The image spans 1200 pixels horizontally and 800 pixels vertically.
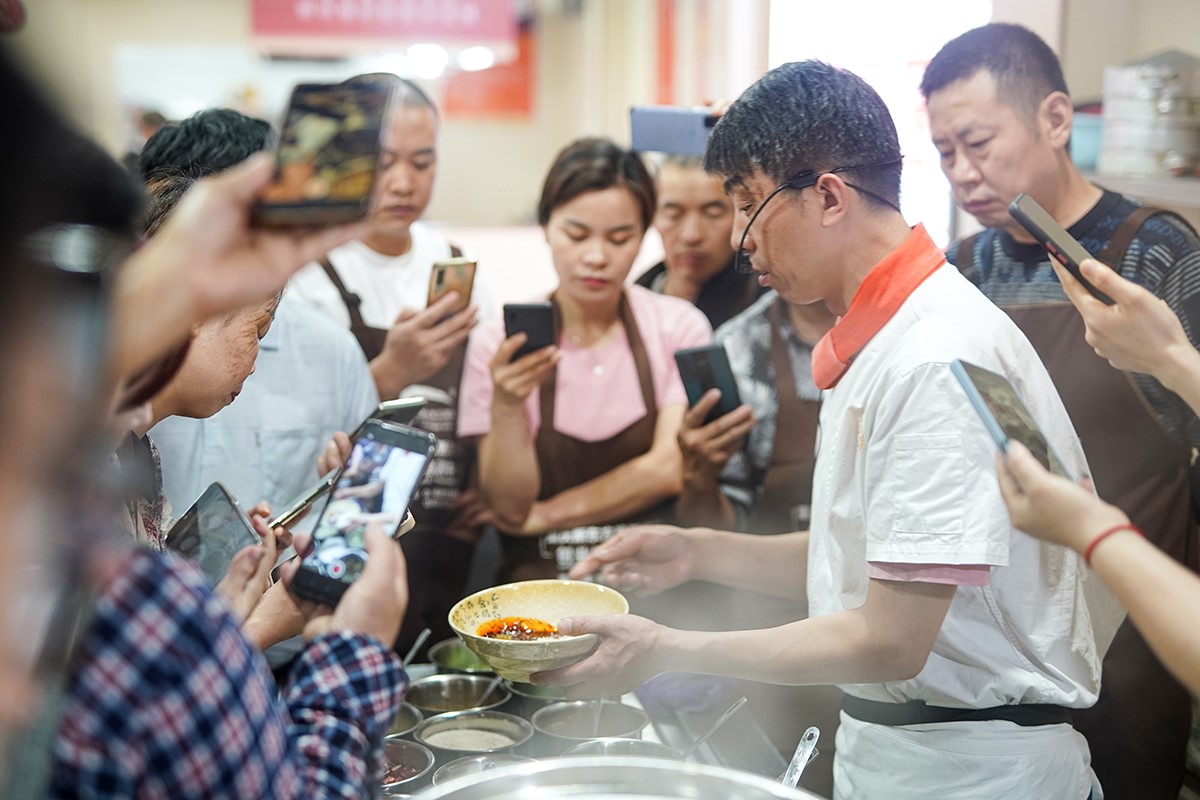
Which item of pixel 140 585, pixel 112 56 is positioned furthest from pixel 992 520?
pixel 112 56

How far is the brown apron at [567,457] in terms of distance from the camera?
270 cm

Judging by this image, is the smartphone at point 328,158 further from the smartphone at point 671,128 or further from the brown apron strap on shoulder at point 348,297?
the brown apron strap on shoulder at point 348,297

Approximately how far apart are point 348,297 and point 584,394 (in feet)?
2.24

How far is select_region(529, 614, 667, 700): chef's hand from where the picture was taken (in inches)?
60.7

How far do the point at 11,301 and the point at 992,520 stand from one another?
3.68ft

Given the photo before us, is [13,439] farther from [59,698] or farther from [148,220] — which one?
[148,220]

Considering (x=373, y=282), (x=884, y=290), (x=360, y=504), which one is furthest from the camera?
(x=373, y=282)

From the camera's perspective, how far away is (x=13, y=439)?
2.37ft

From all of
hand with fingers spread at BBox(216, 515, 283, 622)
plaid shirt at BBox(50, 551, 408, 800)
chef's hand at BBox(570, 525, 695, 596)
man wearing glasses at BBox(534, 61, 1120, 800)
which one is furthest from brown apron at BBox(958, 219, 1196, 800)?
plaid shirt at BBox(50, 551, 408, 800)

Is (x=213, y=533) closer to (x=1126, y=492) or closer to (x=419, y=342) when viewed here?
(x=419, y=342)

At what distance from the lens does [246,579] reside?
1.34 m

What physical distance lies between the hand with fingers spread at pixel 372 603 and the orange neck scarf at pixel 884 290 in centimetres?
79

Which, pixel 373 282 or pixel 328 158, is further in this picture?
pixel 373 282

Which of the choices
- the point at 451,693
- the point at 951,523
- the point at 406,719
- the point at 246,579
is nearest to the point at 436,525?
the point at 451,693
